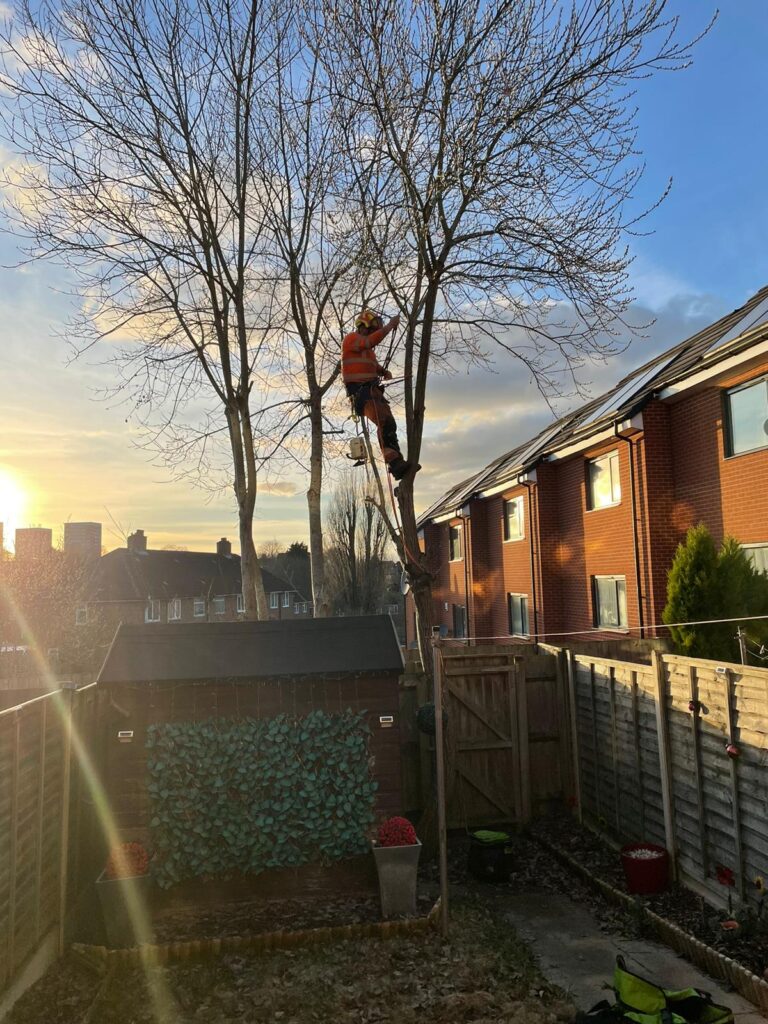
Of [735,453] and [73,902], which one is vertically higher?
[735,453]

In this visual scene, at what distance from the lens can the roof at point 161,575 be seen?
47.8 metres

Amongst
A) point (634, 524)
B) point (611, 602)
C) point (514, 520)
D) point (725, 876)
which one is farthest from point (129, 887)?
point (514, 520)

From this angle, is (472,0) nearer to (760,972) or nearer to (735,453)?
(735,453)

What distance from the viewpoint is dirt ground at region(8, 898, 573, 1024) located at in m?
5.36

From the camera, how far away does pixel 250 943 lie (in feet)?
21.3

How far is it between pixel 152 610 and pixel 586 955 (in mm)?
45854

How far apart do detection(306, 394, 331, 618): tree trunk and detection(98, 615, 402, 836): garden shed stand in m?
6.10

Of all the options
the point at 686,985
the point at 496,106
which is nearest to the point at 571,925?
the point at 686,985

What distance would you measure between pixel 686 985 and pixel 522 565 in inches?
694

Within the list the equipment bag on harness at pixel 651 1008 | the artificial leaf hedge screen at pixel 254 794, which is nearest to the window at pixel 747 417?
the artificial leaf hedge screen at pixel 254 794

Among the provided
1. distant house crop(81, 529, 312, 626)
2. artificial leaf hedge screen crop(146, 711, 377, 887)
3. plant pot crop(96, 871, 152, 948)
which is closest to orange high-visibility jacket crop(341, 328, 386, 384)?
artificial leaf hedge screen crop(146, 711, 377, 887)

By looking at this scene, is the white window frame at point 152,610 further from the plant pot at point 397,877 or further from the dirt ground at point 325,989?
the dirt ground at point 325,989

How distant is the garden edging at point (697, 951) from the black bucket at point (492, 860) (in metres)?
0.98

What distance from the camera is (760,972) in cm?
555
